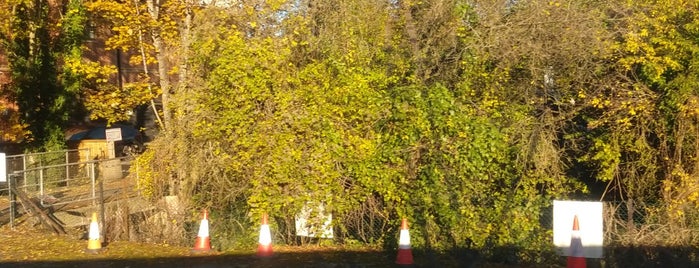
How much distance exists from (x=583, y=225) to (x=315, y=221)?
4333mm

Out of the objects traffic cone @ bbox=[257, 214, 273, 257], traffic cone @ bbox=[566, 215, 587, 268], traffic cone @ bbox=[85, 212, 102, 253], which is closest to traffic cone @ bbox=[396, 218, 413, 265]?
traffic cone @ bbox=[257, 214, 273, 257]

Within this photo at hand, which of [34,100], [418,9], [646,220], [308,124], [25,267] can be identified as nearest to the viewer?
[25,267]

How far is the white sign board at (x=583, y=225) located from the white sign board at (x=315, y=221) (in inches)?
151

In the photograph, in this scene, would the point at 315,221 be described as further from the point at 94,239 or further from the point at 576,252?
the point at 576,252

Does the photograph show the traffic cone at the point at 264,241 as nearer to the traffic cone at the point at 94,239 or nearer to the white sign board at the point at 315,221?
the white sign board at the point at 315,221

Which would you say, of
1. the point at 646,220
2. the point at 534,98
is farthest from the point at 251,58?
the point at 646,220

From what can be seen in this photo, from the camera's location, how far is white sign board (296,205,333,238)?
484 inches

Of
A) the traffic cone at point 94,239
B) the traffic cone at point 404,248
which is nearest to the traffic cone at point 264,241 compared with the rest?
the traffic cone at point 404,248

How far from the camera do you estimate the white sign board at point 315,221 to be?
40.3ft

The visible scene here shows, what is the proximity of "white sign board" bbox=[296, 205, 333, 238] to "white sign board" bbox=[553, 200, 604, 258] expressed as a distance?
383cm

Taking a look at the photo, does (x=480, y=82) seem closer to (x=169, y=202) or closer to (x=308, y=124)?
(x=308, y=124)

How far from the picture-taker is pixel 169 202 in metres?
14.4

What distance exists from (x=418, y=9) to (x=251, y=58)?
3435 millimetres

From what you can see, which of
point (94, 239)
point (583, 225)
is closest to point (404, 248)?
point (583, 225)
